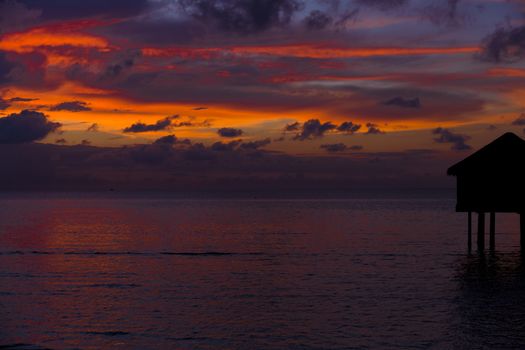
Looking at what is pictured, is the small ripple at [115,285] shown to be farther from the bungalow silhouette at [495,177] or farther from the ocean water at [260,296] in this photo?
the bungalow silhouette at [495,177]

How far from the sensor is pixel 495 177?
37.3 m

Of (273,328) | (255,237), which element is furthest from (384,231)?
(273,328)

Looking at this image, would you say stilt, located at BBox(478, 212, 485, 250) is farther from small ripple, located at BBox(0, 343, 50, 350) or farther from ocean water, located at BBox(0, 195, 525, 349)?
small ripple, located at BBox(0, 343, 50, 350)

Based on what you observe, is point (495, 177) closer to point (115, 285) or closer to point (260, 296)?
point (260, 296)

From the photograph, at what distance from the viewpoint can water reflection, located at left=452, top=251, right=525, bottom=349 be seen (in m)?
18.5

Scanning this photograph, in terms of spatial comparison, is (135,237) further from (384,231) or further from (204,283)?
(204,283)

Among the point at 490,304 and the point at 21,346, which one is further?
the point at 490,304

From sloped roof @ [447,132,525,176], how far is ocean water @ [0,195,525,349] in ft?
16.7

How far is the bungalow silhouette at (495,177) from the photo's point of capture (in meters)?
36.8

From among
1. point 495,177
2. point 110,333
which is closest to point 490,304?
point 110,333

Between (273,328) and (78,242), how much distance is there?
3173cm

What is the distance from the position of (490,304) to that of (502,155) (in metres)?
15.0

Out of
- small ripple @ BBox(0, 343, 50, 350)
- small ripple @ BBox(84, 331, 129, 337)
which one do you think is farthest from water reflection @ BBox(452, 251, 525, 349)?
small ripple @ BBox(0, 343, 50, 350)

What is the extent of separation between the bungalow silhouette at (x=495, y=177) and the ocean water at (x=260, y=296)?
3.08 meters
